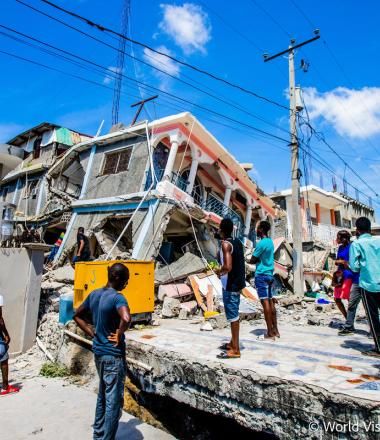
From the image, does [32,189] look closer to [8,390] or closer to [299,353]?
[8,390]

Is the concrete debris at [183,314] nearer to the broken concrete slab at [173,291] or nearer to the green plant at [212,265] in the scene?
the broken concrete slab at [173,291]

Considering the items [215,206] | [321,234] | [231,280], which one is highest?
[215,206]

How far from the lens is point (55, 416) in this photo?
4.32m

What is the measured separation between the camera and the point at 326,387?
290 centimetres

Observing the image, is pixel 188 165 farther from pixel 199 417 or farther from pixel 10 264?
pixel 199 417

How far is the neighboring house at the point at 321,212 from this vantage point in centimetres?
2328

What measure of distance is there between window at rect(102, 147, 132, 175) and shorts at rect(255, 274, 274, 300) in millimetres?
8909

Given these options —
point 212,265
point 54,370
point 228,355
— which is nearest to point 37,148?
point 212,265

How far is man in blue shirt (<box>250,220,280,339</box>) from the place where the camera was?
4.93 meters

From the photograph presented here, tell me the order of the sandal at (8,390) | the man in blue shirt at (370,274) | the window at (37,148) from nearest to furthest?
the man in blue shirt at (370,274) → the sandal at (8,390) → the window at (37,148)

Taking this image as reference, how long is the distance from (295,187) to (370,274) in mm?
8763

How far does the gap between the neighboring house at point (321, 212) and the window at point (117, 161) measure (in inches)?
498

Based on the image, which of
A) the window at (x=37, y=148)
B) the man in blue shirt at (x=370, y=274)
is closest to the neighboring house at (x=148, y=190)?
the window at (x=37, y=148)

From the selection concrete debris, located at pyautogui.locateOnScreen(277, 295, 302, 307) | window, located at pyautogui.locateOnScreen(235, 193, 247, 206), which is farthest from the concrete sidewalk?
window, located at pyautogui.locateOnScreen(235, 193, 247, 206)
